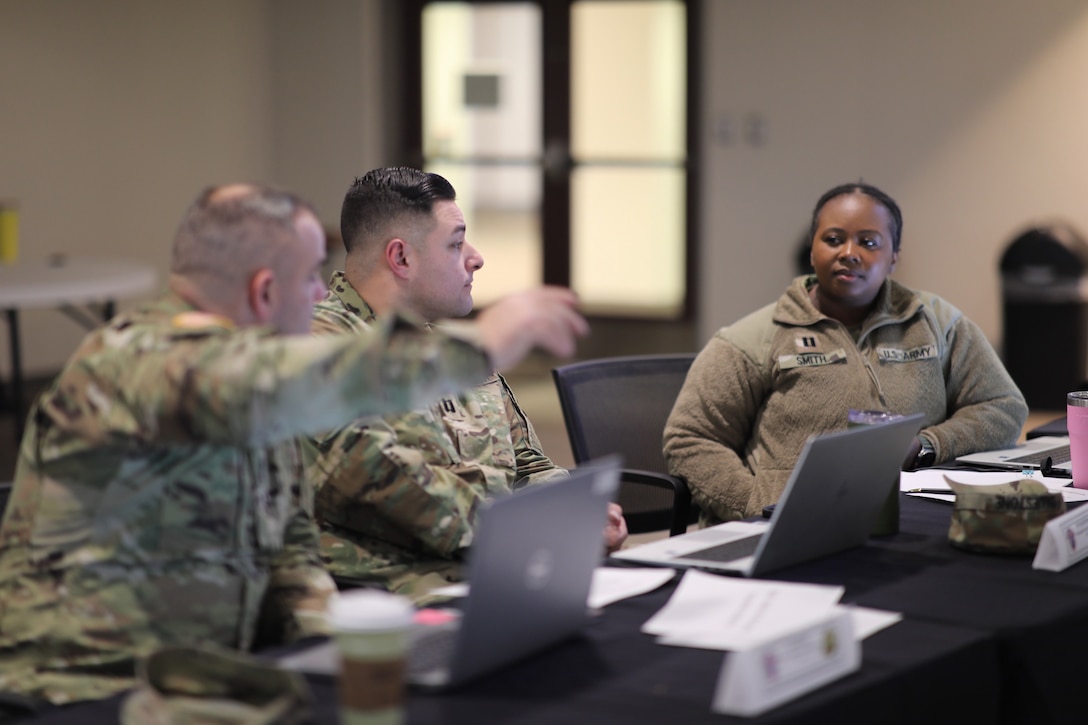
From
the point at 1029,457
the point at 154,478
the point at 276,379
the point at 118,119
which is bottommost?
the point at 1029,457

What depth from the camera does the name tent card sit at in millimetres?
1426

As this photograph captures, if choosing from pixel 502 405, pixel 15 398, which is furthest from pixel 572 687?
pixel 15 398

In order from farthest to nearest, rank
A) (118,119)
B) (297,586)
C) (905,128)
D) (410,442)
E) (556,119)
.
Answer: (556,119) < (118,119) < (905,128) < (410,442) < (297,586)

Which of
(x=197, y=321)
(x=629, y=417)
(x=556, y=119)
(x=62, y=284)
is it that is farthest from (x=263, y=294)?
A: (x=556, y=119)

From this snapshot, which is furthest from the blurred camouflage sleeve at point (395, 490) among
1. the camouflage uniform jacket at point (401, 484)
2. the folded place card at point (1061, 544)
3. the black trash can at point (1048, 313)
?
the black trash can at point (1048, 313)

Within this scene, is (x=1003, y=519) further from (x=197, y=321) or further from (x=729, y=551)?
(x=197, y=321)

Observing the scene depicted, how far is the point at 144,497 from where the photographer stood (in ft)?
5.57

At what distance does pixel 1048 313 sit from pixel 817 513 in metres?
5.35

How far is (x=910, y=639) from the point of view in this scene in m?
1.68

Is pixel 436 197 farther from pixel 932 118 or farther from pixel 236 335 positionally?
pixel 932 118

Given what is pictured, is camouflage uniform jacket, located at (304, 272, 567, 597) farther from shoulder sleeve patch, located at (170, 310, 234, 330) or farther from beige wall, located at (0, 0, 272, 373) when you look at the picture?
beige wall, located at (0, 0, 272, 373)

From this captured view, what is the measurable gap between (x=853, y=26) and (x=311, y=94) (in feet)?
11.4

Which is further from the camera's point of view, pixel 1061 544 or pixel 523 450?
pixel 523 450

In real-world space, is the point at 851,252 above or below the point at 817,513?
above
